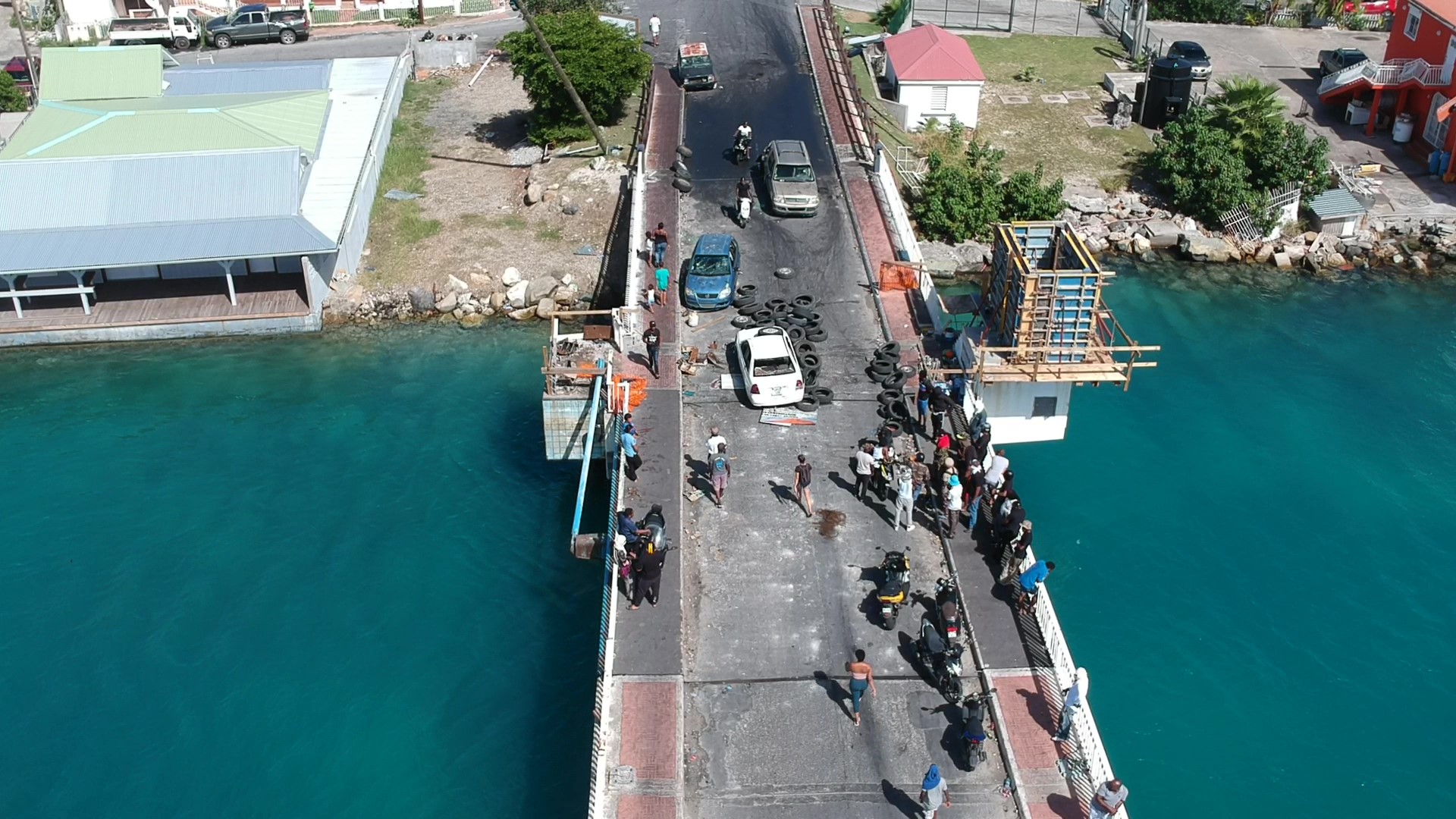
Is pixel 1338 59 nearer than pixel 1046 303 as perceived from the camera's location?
No

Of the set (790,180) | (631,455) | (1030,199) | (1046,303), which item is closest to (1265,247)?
(1030,199)

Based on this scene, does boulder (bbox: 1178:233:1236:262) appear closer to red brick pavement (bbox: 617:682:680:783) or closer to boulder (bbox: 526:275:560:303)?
boulder (bbox: 526:275:560:303)

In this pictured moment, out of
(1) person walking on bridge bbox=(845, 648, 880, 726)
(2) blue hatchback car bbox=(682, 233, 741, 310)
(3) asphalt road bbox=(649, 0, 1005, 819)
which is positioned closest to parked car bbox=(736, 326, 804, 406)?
(3) asphalt road bbox=(649, 0, 1005, 819)

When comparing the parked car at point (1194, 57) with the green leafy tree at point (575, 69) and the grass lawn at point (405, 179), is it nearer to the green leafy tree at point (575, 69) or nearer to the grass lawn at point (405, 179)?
the green leafy tree at point (575, 69)

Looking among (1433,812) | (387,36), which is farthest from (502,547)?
(387,36)

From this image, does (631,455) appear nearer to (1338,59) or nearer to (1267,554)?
(1267,554)

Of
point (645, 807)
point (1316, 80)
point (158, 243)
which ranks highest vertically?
point (1316, 80)

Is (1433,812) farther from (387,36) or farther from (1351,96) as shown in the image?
(387,36)

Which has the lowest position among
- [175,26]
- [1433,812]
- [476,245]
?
[1433,812]
